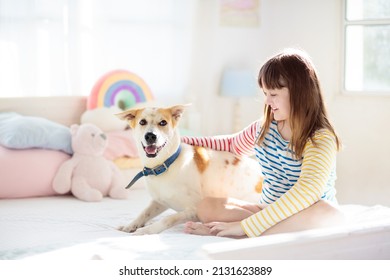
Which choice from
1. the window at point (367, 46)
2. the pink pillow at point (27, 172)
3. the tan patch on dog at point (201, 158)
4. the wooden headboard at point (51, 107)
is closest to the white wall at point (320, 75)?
the window at point (367, 46)

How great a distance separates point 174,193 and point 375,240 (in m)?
0.85

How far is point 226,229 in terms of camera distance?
212 centimetres

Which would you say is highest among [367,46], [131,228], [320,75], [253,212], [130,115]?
[367,46]

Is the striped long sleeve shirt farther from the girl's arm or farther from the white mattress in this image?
the white mattress

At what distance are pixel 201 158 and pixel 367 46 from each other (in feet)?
8.15

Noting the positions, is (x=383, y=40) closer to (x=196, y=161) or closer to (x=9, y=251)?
(x=196, y=161)

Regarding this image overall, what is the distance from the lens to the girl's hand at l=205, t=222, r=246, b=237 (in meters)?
2.08

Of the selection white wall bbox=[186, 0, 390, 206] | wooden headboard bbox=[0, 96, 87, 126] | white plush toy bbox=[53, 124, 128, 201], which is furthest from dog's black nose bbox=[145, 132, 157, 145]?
white wall bbox=[186, 0, 390, 206]

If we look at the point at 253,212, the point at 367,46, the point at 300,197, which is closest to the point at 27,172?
the point at 253,212

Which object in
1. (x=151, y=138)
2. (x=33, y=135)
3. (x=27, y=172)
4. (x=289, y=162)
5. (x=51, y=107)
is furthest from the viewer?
(x=51, y=107)

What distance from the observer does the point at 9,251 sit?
2047 millimetres

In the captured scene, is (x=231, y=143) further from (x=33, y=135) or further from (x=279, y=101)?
(x=33, y=135)

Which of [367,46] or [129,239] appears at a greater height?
[367,46]

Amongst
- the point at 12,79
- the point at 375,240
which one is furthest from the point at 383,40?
the point at 375,240
